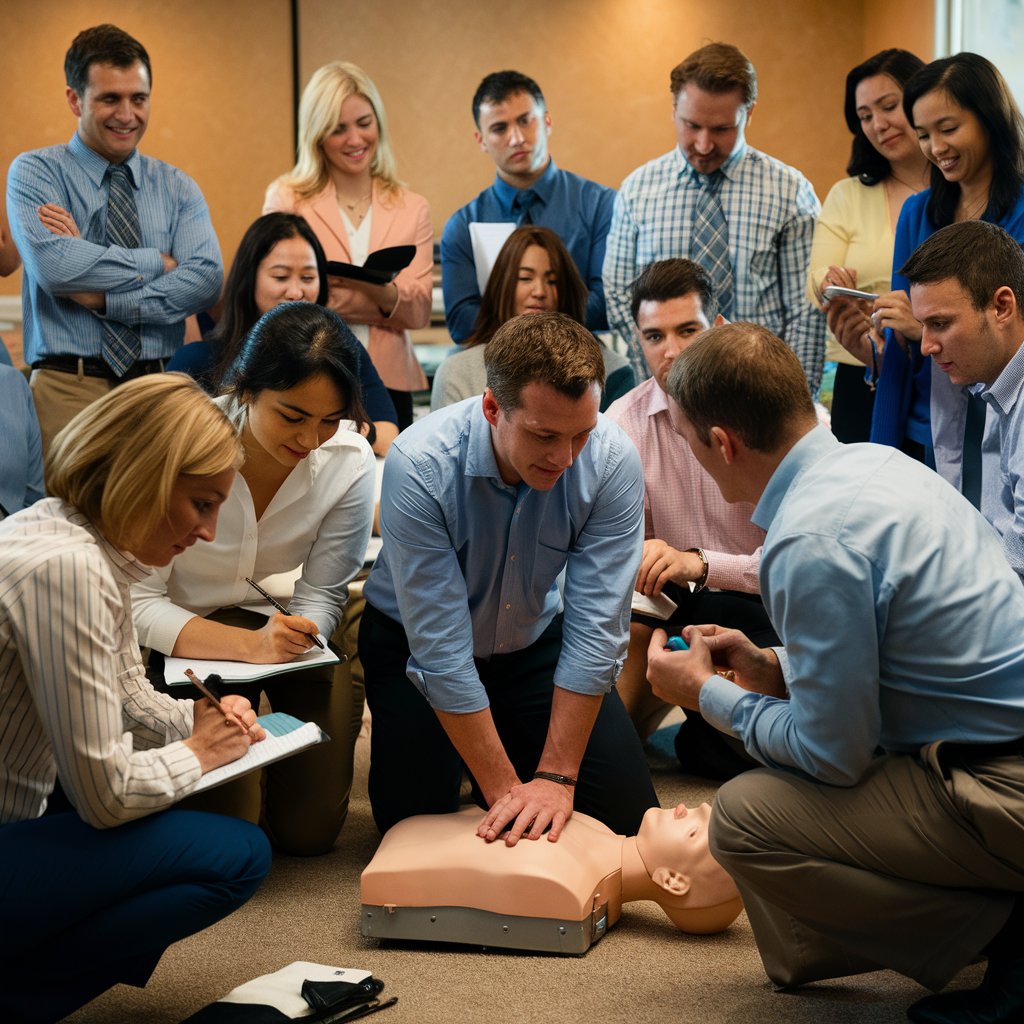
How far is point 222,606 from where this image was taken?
8.35 ft

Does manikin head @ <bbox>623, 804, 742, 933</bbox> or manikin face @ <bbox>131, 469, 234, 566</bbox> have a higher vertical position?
manikin face @ <bbox>131, 469, 234, 566</bbox>

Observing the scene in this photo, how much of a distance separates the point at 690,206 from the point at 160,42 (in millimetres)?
3085

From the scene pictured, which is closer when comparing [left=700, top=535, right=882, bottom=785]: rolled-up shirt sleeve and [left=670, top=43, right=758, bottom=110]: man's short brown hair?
[left=700, top=535, right=882, bottom=785]: rolled-up shirt sleeve

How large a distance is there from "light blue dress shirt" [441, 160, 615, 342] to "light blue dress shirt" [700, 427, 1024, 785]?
2.07 m

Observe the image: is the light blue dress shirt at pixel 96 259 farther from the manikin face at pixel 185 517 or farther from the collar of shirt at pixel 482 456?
the manikin face at pixel 185 517

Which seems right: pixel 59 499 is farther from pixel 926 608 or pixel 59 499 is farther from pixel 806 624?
pixel 926 608

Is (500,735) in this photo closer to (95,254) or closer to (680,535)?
(680,535)

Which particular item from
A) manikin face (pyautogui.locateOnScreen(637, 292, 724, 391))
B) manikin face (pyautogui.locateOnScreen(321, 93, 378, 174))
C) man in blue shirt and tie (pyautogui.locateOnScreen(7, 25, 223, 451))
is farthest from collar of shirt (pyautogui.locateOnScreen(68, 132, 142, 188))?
manikin face (pyautogui.locateOnScreen(637, 292, 724, 391))

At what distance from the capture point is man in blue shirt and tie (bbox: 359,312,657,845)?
209 centimetres

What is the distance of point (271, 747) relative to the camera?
187 centimetres

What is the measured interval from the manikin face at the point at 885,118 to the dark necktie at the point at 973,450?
0.94m

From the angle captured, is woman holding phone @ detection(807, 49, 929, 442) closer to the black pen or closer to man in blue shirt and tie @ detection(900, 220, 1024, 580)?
man in blue shirt and tie @ detection(900, 220, 1024, 580)

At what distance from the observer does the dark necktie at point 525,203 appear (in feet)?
12.4

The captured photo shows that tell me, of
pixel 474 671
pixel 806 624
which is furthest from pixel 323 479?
pixel 806 624
